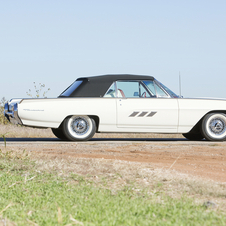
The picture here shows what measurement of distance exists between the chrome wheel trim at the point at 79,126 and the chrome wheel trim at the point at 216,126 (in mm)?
3280

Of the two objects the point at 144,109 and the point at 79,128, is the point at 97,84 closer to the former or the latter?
the point at 79,128

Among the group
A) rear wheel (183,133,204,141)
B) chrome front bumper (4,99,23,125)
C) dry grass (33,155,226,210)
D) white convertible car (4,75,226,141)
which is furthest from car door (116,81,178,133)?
dry grass (33,155,226,210)

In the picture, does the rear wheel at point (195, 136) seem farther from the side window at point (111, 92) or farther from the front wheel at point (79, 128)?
the front wheel at point (79, 128)

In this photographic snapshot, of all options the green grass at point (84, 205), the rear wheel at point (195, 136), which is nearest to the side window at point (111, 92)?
the rear wheel at point (195, 136)

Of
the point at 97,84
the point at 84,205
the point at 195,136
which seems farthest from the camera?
the point at 195,136

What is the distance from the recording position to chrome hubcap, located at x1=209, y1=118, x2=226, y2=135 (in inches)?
417

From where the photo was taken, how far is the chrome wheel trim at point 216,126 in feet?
34.7

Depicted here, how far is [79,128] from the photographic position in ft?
33.3

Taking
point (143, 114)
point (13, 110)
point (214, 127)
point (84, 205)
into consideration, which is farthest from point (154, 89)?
point (84, 205)

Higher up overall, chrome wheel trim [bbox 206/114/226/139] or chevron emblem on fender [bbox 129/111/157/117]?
chevron emblem on fender [bbox 129/111/157/117]

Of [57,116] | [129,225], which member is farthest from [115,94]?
[129,225]

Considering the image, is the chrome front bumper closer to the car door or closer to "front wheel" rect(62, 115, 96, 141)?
"front wheel" rect(62, 115, 96, 141)

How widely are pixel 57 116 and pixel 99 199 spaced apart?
6.18m

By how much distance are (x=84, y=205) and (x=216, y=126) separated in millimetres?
7658
